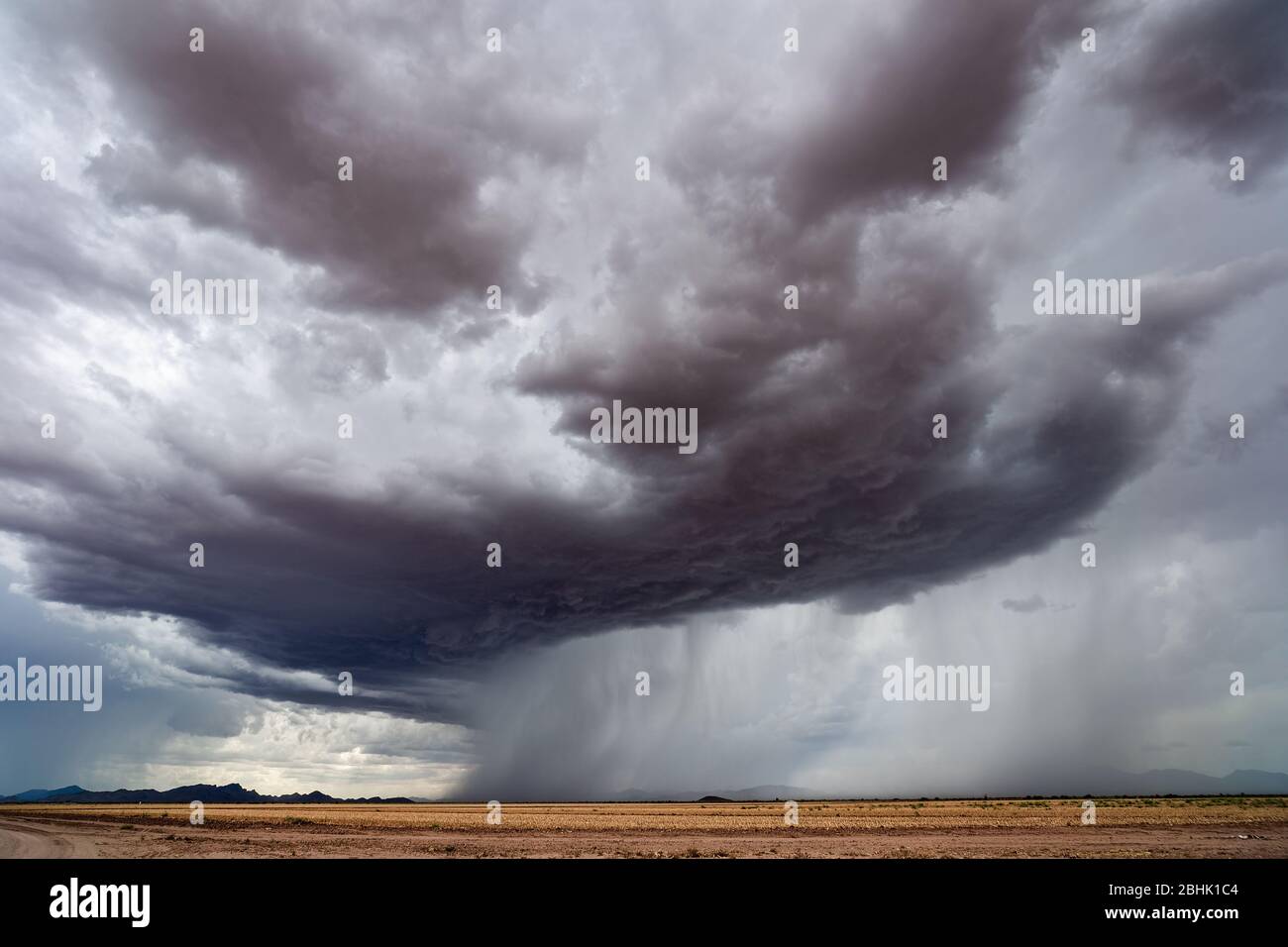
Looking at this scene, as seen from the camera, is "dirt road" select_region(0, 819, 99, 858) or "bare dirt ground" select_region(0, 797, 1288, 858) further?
"dirt road" select_region(0, 819, 99, 858)

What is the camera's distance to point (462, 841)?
54.0 metres

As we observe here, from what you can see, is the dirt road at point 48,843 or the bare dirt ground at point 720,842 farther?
the dirt road at point 48,843

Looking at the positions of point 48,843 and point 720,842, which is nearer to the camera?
point 720,842

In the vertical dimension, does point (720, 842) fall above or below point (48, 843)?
above
